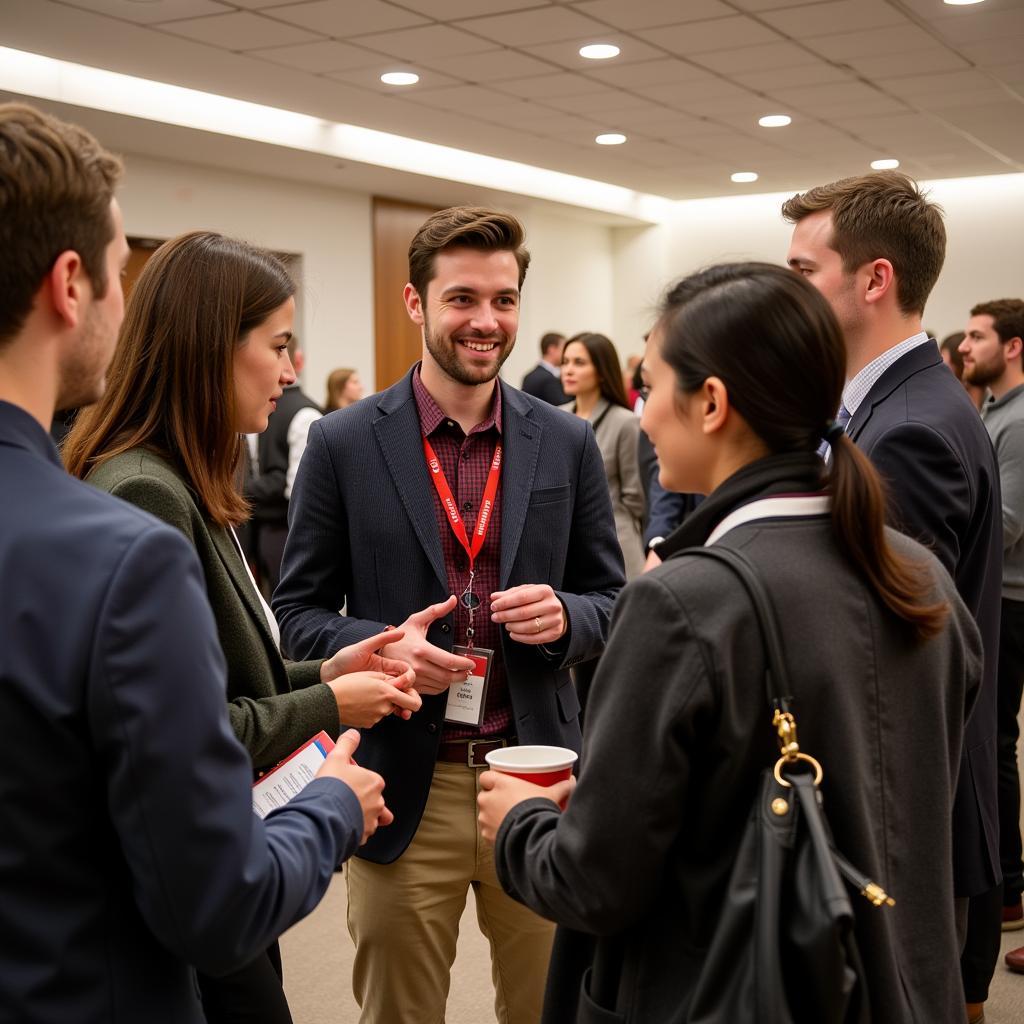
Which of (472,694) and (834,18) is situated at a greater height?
(834,18)

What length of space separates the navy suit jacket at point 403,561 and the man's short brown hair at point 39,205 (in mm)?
1051

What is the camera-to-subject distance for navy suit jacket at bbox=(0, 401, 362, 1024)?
3.14ft

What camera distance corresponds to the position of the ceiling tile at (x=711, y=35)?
249 inches

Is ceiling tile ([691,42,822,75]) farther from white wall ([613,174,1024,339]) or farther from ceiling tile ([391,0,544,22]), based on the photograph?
white wall ([613,174,1024,339])

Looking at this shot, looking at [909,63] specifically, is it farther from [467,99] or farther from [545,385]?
[545,385]

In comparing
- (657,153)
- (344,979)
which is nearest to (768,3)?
(657,153)

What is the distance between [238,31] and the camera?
621 centimetres

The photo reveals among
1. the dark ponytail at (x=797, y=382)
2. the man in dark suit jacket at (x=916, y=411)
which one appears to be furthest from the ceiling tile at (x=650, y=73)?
the dark ponytail at (x=797, y=382)

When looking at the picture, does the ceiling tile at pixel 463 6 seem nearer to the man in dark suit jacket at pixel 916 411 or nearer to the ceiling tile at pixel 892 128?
the ceiling tile at pixel 892 128

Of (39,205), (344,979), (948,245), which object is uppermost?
(948,245)

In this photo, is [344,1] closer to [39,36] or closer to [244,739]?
[39,36]

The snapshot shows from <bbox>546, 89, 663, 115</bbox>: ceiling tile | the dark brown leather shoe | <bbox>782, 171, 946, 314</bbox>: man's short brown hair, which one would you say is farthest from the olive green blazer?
<bbox>546, 89, 663, 115</bbox>: ceiling tile

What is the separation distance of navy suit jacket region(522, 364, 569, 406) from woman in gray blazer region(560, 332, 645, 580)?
2501 mm

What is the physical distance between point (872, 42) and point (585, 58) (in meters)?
1.71
